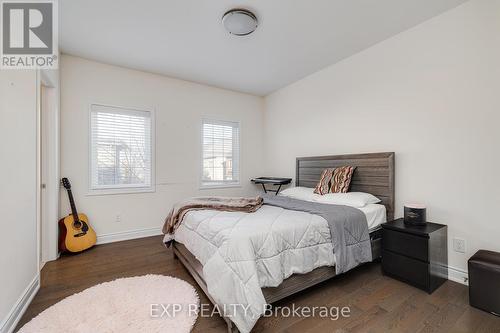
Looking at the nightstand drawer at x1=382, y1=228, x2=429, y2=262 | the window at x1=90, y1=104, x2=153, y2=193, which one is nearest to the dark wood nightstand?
the nightstand drawer at x1=382, y1=228, x2=429, y2=262

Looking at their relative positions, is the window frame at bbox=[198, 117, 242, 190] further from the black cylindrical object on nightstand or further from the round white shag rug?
the black cylindrical object on nightstand

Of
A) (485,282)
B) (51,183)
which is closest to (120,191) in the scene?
(51,183)

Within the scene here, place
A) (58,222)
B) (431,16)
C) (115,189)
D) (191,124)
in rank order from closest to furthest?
(431,16) < (58,222) < (115,189) < (191,124)

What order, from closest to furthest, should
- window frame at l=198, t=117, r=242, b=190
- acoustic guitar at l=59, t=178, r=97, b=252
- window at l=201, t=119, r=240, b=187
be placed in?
acoustic guitar at l=59, t=178, r=97, b=252
window frame at l=198, t=117, r=242, b=190
window at l=201, t=119, r=240, b=187

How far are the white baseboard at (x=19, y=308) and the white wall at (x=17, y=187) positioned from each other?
0.01 m

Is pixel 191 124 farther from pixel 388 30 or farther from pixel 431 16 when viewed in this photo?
pixel 431 16

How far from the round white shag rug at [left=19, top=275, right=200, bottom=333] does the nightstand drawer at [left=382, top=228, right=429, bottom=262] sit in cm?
189

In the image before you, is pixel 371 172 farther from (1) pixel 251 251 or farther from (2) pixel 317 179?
(1) pixel 251 251

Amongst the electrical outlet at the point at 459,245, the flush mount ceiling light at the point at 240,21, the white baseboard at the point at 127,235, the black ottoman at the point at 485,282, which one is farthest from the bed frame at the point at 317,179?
the flush mount ceiling light at the point at 240,21

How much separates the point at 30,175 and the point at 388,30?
13.0ft

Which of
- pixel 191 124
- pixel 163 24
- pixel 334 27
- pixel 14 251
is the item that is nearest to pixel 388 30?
pixel 334 27

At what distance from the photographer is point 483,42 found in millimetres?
2006

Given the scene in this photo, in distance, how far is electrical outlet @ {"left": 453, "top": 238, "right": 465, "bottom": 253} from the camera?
2.11 metres

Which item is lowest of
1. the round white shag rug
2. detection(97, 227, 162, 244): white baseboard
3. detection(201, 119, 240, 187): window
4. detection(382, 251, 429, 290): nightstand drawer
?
the round white shag rug
